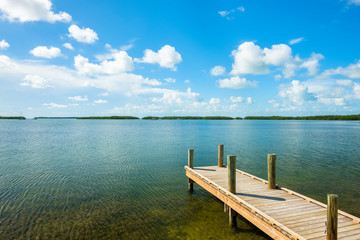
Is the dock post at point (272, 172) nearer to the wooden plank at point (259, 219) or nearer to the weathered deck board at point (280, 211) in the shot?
the weathered deck board at point (280, 211)

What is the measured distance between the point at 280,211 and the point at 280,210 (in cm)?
9

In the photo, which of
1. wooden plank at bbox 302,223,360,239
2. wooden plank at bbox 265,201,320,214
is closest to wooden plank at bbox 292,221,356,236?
wooden plank at bbox 302,223,360,239

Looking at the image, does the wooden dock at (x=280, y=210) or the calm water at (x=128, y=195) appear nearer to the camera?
the wooden dock at (x=280, y=210)

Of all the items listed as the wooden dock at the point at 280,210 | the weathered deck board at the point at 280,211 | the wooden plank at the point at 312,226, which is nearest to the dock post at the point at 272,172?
the wooden dock at the point at 280,210

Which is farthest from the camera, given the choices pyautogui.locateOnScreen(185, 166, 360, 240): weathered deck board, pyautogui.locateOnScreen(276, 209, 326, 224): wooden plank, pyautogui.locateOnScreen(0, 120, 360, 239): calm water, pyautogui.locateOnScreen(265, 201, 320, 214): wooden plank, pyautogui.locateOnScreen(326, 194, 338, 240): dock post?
pyautogui.locateOnScreen(0, 120, 360, 239): calm water

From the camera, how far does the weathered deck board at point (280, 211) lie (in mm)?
6680

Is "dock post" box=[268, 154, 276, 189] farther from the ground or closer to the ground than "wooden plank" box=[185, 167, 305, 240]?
farther from the ground

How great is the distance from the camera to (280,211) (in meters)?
8.00

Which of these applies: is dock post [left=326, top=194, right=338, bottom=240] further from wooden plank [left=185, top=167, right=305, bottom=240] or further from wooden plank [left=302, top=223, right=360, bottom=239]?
wooden plank [left=185, top=167, right=305, bottom=240]

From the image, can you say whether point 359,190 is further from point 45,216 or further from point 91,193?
point 45,216

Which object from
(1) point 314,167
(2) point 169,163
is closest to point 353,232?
(1) point 314,167

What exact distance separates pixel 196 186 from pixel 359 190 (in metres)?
10.7

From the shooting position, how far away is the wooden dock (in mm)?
6410

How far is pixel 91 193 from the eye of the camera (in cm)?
Result: 1373
